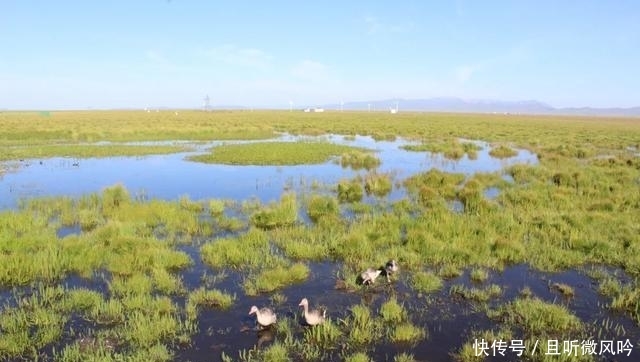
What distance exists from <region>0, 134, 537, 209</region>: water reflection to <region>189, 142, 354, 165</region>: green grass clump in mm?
1410

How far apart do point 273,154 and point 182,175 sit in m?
8.68

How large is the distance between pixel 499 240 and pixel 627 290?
11.0ft

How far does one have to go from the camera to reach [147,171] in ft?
88.8

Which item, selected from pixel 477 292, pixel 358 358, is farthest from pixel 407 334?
pixel 477 292

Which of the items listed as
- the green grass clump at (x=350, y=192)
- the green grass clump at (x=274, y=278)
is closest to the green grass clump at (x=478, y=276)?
the green grass clump at (x=274, y=278)

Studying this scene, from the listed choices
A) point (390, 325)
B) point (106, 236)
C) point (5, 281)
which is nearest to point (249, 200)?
point (106, 236)

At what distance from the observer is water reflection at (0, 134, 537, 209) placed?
2062cm

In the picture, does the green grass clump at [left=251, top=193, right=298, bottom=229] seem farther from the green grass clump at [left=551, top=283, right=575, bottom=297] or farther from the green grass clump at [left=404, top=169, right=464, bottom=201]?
the green grass clump at [left=551, top=283, right=575, bottom=297]

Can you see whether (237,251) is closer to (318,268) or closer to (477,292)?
(318,268)

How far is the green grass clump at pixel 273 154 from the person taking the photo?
1209 inches

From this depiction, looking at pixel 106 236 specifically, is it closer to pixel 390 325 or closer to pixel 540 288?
pixel 390 325

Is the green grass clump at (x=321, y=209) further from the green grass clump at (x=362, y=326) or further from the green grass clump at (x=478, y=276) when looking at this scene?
the green grass clump at (x=362, y=326)

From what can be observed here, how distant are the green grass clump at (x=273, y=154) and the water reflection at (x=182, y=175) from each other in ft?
4.62

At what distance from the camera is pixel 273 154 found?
33.0 m
